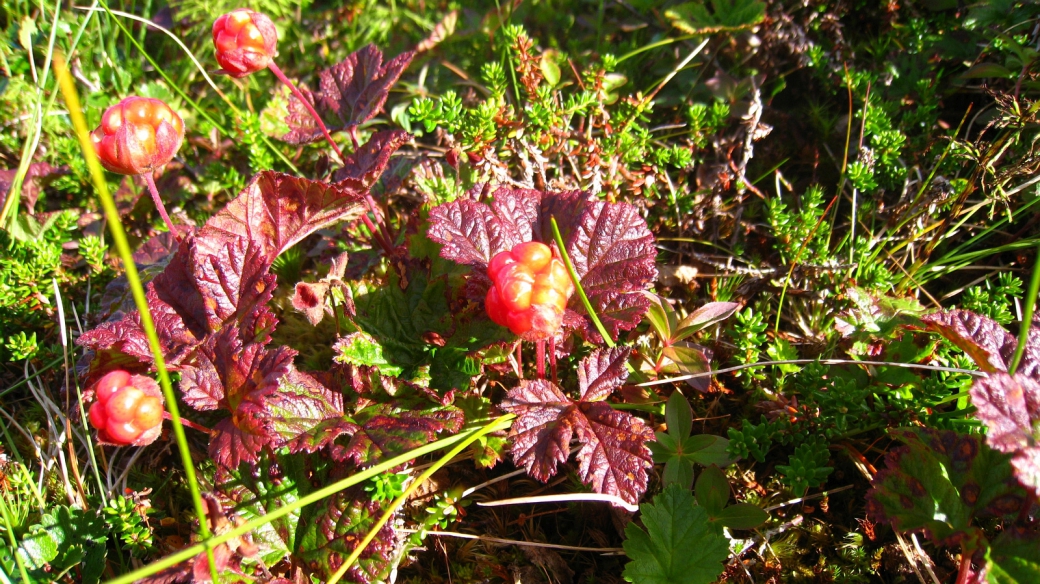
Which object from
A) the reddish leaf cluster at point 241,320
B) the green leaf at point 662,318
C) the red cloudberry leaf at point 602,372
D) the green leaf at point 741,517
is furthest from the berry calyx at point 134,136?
the green leaf at point 741,517

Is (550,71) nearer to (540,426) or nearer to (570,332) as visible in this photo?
(570,332)

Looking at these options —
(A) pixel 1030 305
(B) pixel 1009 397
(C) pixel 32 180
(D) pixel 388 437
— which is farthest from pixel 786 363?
(C) pixel 32 180

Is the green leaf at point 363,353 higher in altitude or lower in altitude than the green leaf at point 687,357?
higher

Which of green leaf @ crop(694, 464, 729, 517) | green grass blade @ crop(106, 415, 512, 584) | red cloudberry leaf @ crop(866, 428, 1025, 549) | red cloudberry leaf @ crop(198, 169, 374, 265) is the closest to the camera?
green grass blade @ crop(106, 415, 512, 584)

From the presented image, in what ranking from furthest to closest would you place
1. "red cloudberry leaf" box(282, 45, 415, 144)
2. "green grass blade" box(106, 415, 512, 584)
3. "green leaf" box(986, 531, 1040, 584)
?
"red cloudberry leaf" box(282, 45, 415, 144) → "green leaf" box(986, 531, 1040, 584) → "green grass blade" box(106, 415, 512, 584)

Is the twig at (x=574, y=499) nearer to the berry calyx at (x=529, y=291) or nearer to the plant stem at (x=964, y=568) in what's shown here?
the berry calyx at (x=529, y=291)

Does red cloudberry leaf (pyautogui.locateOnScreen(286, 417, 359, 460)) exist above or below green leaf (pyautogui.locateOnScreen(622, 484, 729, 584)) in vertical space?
above

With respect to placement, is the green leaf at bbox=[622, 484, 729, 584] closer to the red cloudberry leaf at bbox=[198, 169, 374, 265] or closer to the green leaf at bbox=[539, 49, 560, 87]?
the red cloudberry leaf at bbox=[198, 169, 374, 265]

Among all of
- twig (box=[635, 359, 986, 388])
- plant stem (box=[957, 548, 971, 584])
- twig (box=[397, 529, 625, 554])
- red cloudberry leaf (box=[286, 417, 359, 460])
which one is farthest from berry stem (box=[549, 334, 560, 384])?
plant stem (box=[957, 548, 971, 584])
